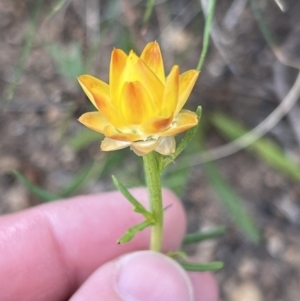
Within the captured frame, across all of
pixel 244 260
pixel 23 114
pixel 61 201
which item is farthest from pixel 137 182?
pixel 23 114

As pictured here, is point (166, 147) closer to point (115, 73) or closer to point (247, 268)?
point (115, 73)

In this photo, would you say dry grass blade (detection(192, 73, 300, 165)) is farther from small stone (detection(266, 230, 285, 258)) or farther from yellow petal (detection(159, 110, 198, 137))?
yellow petal (detection(159, 110, 198, 137))

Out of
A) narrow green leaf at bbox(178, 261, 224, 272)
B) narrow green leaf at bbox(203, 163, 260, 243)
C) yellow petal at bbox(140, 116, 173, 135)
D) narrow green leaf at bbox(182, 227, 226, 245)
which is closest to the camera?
yellow petal at bbox(140, 116, 173, 135)

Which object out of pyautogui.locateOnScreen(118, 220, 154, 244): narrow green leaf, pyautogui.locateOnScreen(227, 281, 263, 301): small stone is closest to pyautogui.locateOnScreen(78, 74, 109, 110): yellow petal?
pyautogui.locateOnScreen(118, 220, 154, 244): narrow green leaf

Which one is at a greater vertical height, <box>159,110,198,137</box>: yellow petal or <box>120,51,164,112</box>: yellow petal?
<box>120,51,164,112</box>: yellow petal

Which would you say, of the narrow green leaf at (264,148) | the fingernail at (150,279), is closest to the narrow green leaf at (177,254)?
the fingernail at (150,279)
